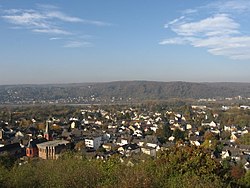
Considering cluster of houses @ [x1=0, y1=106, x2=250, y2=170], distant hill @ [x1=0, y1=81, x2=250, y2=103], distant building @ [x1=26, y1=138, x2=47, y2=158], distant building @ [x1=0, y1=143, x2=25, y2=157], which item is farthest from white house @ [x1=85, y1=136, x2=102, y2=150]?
distant hill @ [x1=0, y1=81, x2=250, y2=103]

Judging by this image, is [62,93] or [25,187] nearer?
[25,187]

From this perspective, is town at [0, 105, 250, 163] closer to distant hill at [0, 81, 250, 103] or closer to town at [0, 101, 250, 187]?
town at [0, 101, 250, 187]

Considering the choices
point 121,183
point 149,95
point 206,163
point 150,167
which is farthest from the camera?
point 149,95

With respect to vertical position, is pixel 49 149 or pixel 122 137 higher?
pixel 49 149

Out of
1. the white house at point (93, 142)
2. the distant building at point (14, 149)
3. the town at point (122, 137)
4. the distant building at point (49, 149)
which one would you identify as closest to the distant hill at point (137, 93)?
the town at point (122, 137)

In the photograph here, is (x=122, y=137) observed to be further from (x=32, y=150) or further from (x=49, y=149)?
(x=49, y=149)

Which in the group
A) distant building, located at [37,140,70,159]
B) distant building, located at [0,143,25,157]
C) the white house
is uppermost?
distant building, located at [37,140,70,159]

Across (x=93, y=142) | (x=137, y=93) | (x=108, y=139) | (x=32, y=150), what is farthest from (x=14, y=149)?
(x=137, y=93)

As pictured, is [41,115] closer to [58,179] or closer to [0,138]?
[0,138]

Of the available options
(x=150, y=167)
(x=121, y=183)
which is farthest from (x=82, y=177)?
(x=150, y=167)
